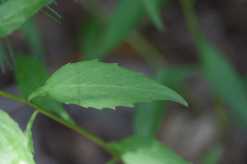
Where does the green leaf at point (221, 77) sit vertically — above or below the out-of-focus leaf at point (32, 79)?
above

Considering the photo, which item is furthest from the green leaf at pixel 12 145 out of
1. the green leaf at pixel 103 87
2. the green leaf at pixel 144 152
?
the green leaf at pixel 144 152

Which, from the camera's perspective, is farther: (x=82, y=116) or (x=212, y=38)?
(x=212, y=38)

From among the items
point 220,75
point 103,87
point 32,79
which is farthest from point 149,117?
point 103,87

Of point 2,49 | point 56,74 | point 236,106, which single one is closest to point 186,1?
point 236,106

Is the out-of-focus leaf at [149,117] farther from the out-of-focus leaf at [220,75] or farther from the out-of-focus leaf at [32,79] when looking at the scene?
the out-of-focus leaf at [32,79]

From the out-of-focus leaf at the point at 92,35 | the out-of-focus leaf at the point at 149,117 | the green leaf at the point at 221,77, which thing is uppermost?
the green leaf at the point at 221,77

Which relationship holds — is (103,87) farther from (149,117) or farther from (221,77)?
(221,77)

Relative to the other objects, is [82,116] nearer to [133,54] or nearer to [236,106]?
[133,54]
